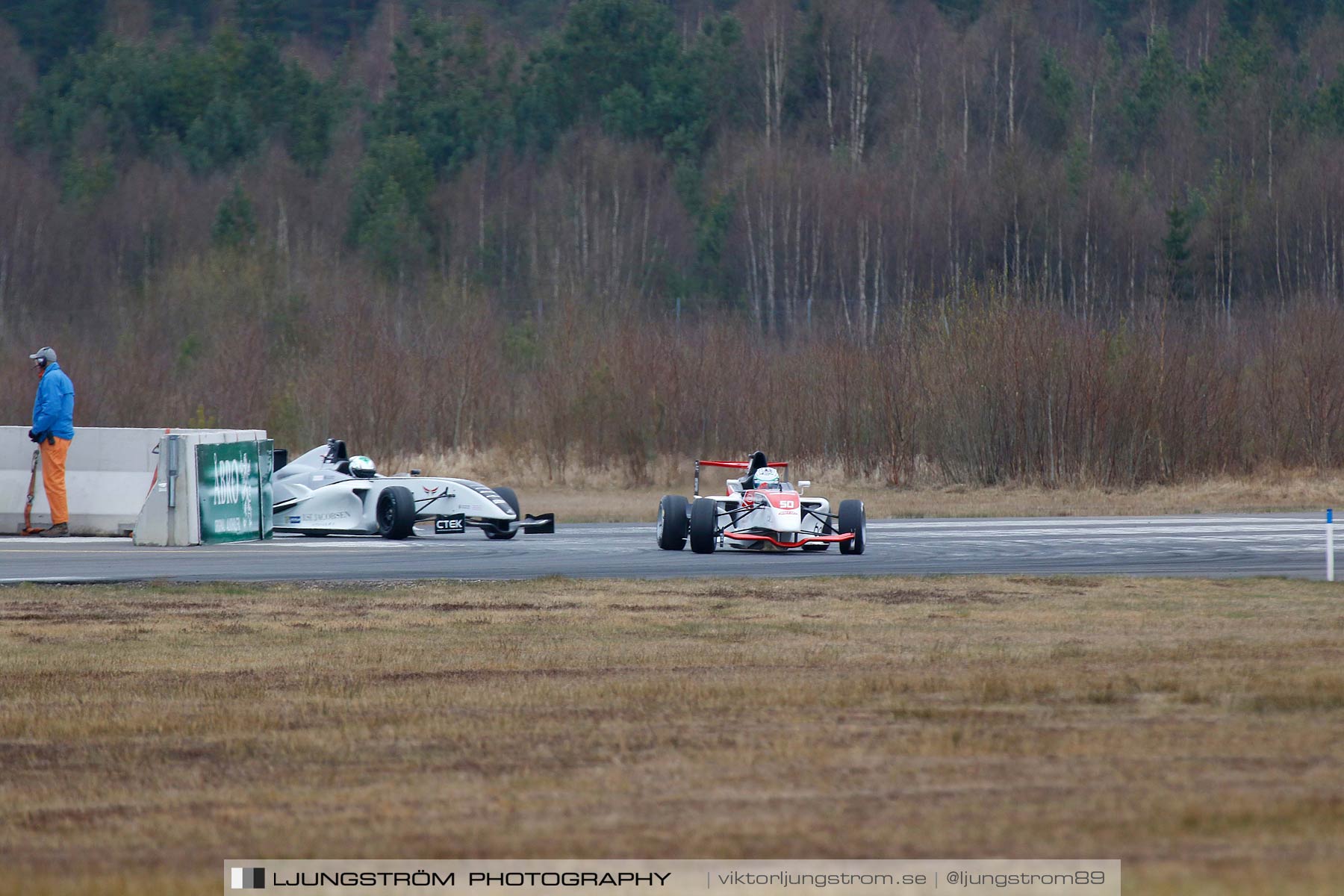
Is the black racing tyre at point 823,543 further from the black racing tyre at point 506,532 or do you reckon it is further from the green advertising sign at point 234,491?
the green advertising sign at point 234,491

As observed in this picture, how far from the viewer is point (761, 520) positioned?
68.8ft

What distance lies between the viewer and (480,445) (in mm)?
41125

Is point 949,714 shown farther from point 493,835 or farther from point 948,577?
point 948,577

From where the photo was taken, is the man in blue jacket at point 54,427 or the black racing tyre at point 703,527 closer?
the black racing tyre at point 703,527

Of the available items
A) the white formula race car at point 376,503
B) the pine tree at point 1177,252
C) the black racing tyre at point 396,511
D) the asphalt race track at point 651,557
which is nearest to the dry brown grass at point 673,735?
the asphalt race track at point 651,557

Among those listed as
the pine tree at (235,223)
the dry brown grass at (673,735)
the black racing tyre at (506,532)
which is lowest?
the dry brown grass at (673,735)

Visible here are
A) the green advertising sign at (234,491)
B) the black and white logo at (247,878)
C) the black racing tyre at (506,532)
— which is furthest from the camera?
the black racing tyre at (506,532)

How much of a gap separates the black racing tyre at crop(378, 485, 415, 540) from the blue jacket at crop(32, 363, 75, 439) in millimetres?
4111

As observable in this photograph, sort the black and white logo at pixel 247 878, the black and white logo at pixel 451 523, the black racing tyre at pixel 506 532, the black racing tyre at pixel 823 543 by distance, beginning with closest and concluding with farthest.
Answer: the black and white logo at pixel 247 878 → the black racing tyre at pixel 823 543 → the black and white logo at pixel 451 523 → the black racing tyre at pixel 506 532

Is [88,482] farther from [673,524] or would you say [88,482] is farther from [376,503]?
[673,524]

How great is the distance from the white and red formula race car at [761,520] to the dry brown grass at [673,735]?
19.0 ft

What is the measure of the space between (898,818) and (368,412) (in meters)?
34.9

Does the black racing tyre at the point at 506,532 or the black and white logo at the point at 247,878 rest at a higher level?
the black racing tyre at the point at 506,532

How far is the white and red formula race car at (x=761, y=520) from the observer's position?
67.7 feet
